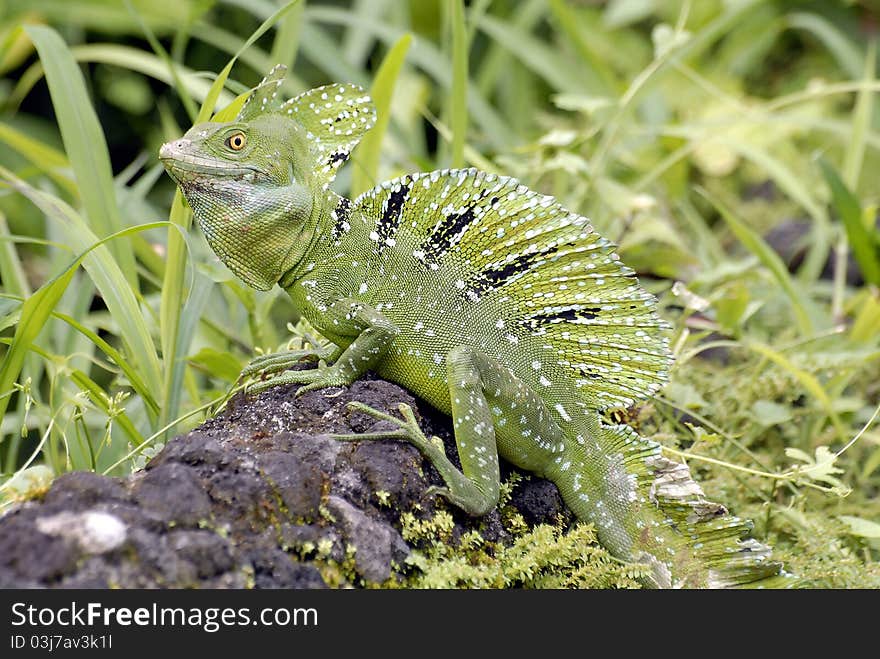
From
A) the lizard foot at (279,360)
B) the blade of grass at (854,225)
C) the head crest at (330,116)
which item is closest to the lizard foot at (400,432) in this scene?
the lizard foot at (279,360)

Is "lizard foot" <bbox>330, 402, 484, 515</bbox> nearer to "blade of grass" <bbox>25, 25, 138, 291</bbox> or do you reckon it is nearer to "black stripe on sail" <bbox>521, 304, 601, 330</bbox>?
"black stripe on sail" <bbox>521, 304, 601, 330</bbox>

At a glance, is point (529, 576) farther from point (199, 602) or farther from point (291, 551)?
point (199, 602)

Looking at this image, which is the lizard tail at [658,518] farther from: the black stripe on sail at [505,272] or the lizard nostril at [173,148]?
the lizard nostril at [173,148]

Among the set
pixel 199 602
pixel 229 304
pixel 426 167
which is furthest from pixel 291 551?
pixel 426 167

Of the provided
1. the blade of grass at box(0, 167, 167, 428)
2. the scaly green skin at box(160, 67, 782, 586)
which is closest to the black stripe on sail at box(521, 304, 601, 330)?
the scaly green skin at box(160, 67, 782, 586)

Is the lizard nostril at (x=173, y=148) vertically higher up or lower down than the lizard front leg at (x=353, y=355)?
higher up

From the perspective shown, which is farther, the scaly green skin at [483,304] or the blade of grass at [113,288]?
the blade of grass at [113,288]
